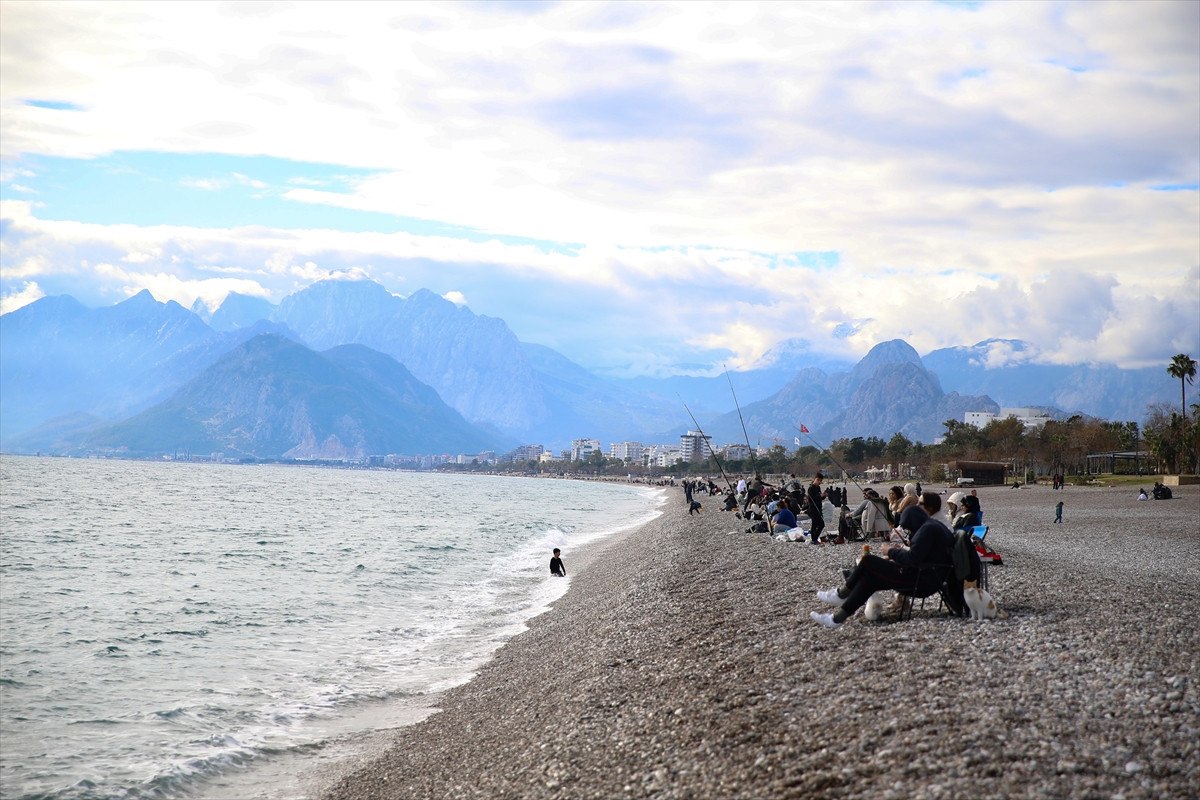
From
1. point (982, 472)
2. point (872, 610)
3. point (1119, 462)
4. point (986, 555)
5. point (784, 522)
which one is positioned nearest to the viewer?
point (872, 610)

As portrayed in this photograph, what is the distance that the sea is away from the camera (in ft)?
36.4

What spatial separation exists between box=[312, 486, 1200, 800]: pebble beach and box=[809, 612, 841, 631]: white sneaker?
132 millimetres

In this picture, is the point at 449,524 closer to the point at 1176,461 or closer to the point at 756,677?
the point at 756,677

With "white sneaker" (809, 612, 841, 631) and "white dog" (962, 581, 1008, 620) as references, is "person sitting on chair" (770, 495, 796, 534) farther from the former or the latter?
"white dog" (962, 581, 1008, 620)

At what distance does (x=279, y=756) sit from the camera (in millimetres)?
11188

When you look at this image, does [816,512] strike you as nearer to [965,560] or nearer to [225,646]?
[965,560]

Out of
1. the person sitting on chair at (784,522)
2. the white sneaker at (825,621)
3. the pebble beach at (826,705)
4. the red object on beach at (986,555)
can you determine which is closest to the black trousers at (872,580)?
the white sneaker at (825,621)

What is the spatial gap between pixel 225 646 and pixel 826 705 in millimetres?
13353

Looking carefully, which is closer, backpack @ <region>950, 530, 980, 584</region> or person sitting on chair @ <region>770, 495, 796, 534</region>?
backpack @ <region>950, 530, 980, 584</region>

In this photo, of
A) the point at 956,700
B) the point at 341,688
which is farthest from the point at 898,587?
the point at 341,688

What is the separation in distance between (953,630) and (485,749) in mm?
4947

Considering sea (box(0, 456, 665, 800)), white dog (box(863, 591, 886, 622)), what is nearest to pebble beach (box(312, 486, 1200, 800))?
white dog (box(863, 591, 886, 622))

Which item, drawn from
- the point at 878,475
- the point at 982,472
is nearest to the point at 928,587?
the point at 982,472

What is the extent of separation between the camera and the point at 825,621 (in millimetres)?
10672
